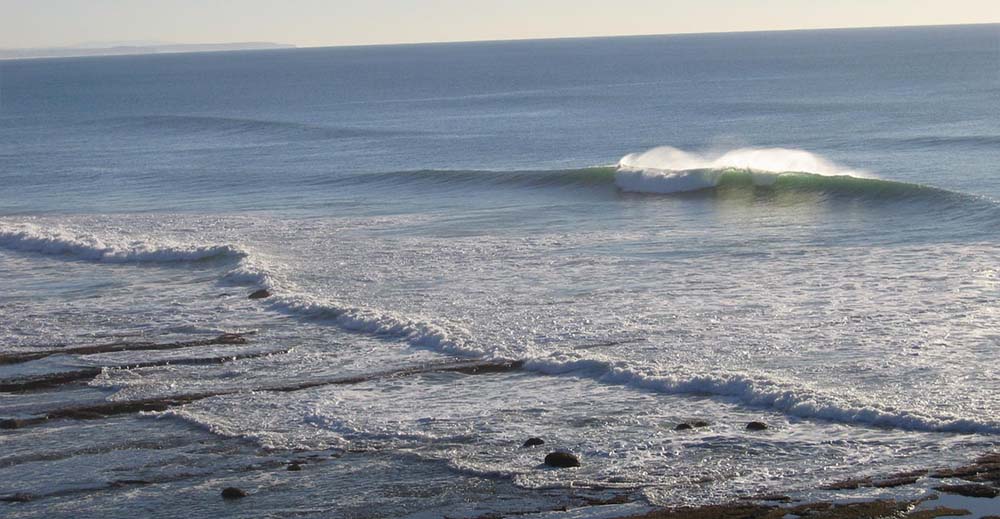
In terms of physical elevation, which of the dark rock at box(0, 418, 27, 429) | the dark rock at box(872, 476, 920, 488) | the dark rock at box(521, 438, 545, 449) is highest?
the dark rock at box(872, 476, 920, 488)

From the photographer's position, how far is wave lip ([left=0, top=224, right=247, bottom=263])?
25.9m

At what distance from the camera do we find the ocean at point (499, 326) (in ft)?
39.8

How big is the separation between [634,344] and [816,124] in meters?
44.6

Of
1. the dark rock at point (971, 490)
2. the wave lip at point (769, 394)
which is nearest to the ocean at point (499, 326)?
the wave lip at point (769, 394)

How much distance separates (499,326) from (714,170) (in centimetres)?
1914

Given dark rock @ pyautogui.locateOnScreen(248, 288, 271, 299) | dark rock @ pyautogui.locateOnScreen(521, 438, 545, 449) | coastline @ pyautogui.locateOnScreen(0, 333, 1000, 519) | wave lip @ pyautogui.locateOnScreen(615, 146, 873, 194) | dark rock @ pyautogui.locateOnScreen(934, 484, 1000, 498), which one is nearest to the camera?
coastline @ pyautogui.locateOnScreen(0, 333, 1000, 519)

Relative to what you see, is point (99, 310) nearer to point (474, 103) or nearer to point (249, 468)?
point (249, 468)

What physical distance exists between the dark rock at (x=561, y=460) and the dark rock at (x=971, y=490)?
3226 mm

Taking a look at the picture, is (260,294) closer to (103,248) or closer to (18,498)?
(103,248)

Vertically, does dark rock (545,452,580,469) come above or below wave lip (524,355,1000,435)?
below

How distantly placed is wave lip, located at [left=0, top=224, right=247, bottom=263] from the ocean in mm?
117

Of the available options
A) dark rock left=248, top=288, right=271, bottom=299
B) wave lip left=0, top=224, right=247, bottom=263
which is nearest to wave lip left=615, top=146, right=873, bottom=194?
wave lip left=0, top=224, right=247, bottom=263

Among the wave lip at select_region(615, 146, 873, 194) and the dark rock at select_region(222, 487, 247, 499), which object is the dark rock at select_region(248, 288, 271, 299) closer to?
the dark rock at select_region(222, 487, 247, 499)

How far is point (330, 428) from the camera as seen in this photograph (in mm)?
13688
